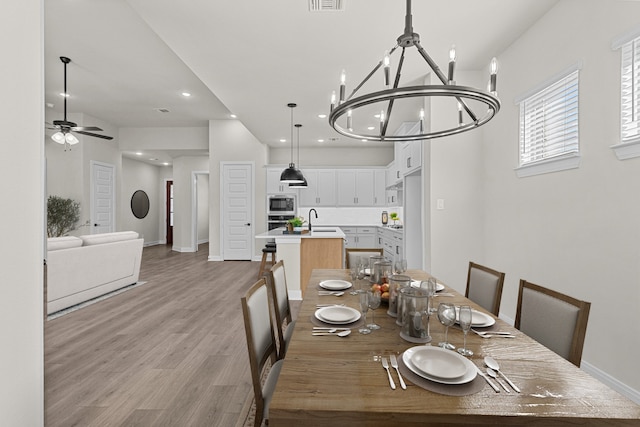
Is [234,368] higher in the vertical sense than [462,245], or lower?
lower

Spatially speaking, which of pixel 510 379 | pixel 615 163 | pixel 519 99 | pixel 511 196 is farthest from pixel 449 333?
pixel 519 99

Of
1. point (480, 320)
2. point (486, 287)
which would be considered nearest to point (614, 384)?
point (486, 287)

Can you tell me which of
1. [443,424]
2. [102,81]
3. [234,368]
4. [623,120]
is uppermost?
[102,81]

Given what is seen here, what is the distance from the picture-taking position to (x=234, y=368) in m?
2.44

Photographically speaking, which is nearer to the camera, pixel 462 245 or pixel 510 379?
pixel 510 379

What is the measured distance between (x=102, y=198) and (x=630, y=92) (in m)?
8.83

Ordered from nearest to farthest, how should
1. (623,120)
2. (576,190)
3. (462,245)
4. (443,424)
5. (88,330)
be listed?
1. (443,424)
2. (623,120)
3. (576,190)
4. (88,330)
5. (462,245)

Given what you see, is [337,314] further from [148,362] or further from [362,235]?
[362,235]

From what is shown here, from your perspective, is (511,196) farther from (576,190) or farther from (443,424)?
(443,424)

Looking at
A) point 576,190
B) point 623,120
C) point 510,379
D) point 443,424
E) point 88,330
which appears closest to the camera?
point 443,424

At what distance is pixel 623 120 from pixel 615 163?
27 cm

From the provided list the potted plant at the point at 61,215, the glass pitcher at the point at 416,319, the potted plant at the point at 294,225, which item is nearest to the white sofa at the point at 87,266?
the potted plant at the point at 294,225

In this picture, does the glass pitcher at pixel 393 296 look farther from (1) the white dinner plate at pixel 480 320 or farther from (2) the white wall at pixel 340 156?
(2) the white wall at pixel 340 156

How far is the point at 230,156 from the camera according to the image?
24.5 feet
